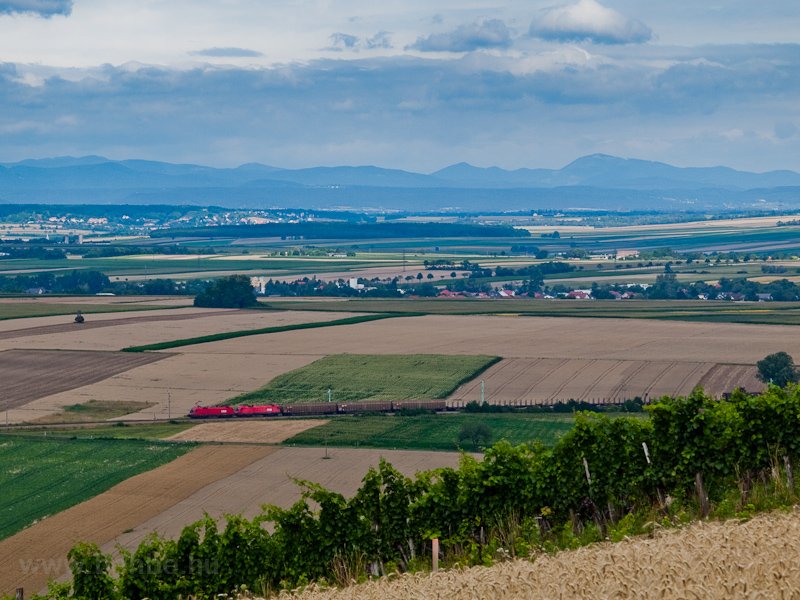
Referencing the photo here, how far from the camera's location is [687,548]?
16.1 metres

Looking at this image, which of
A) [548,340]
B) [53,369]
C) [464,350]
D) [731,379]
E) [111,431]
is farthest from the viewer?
[548,340]

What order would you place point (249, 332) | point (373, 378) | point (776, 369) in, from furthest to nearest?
point (249, 332), point (373, 378), point (776, 369)

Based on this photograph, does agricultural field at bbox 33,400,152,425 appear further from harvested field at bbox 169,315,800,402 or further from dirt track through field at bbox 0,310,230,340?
dirt track through field at bbox 0,310,230,340

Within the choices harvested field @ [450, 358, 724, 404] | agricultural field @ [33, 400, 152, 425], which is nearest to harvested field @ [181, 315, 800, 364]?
harvested field @ [450, 358, 724, 404]

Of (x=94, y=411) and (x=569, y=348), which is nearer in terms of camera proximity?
(x=94, y=411)

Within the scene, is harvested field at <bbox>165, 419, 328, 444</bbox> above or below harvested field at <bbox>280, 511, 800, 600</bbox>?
below

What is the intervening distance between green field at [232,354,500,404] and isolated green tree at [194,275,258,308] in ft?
151

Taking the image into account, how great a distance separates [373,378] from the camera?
79938 mm

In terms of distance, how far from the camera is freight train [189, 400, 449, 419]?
6900 centimetres

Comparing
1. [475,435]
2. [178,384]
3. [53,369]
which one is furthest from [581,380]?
[53,369]

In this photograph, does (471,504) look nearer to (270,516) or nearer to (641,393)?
(270,516)

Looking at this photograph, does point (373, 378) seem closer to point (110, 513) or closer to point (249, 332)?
point (249, 332)

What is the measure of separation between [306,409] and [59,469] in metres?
19.0

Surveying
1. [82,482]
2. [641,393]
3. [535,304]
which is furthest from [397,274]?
[82,482]
